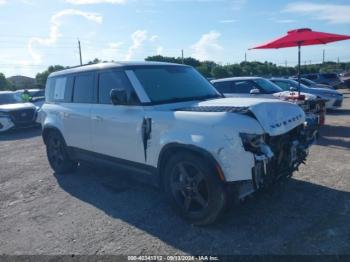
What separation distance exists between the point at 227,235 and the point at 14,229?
8.87ft

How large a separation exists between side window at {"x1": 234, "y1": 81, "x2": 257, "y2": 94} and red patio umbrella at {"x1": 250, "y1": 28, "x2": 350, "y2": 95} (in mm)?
1253

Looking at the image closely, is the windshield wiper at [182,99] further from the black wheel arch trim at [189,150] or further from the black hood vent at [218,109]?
the black wheel arch trim at [189,150]

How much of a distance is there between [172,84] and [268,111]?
1673mm

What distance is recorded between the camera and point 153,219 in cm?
454

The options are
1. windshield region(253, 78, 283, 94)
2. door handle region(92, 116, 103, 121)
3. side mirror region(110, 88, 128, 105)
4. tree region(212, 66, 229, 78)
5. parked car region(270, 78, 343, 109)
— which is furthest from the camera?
tree region(212, 66, 229, 78)

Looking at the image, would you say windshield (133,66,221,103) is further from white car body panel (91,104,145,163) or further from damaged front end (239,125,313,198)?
damaged front end (239,125,313,198)

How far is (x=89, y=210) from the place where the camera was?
16.4 ft

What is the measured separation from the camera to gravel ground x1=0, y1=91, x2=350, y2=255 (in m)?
3.81

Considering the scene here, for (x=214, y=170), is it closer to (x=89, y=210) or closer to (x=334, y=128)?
(x=89, y=210)

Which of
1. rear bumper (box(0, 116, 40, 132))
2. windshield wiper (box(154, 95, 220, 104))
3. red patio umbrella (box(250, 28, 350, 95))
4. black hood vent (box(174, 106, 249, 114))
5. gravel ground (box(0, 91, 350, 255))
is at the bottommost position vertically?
A: gravel ground (box(0, 91, 350, 255))

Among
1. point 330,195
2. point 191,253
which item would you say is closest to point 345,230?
point 330,195

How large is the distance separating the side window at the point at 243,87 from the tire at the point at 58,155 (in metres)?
6.08

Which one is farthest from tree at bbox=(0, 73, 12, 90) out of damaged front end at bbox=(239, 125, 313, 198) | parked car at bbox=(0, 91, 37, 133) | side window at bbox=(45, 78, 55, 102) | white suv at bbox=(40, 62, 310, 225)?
damaged front end at bbox=(239, 125, 313, 198)

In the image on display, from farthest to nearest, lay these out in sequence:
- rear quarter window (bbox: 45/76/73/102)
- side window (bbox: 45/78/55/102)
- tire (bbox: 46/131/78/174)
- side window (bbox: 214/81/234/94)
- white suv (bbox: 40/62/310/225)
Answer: side window (bbox: 214/81/234/94), side window (bbox: 45/78/55/102), tire (bbox: 46/131/78/174), rear quarter window (bbox: 45/76/73/102), white suv (bbox: 40/62/310/225)
